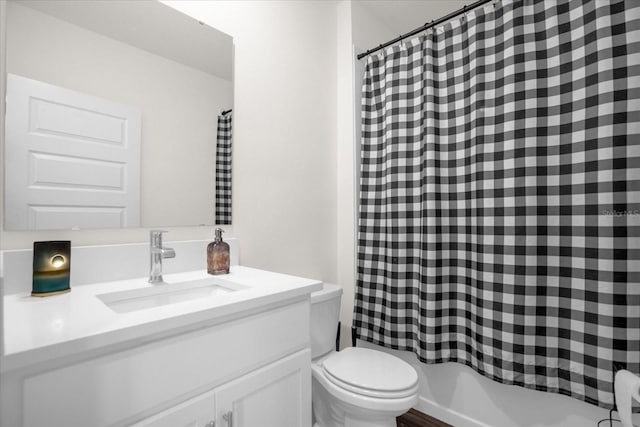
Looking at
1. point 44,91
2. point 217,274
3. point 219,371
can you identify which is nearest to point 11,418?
point 219,371

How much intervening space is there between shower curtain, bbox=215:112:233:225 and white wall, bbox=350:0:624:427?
1198mm

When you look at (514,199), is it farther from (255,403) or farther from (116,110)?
(116,110)

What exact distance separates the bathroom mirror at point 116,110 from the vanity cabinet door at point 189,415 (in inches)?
26.9

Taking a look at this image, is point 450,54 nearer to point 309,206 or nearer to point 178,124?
point 309,206

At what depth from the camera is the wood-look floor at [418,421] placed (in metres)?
1.63

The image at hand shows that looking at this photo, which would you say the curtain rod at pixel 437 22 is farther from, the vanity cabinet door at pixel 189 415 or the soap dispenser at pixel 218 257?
the vanity cabinet door at pixel 189 415

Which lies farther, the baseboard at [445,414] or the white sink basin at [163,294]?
the baseboard at [445,414]

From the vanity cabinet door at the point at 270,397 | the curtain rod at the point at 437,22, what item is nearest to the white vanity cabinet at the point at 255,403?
the vanity cabinet door at the point at 270,397

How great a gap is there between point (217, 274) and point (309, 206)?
0.76m

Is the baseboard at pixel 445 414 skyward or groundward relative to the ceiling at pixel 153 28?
groundward

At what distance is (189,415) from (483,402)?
1444 millimetres

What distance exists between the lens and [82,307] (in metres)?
0.77

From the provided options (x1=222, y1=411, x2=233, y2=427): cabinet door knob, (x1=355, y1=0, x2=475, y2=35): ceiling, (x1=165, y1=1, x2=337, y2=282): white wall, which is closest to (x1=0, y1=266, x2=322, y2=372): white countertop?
(x1=222, y1=411, x2=233, y2=427): cabinet door knob

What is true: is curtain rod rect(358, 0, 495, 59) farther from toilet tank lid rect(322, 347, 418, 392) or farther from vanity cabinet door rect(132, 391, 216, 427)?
vanity cabinet door rect(132, 391, 216, 427)
